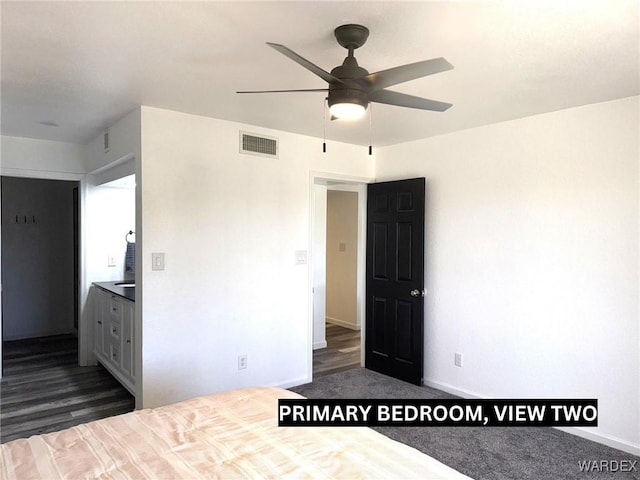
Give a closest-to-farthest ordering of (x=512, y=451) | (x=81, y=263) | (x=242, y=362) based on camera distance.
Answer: (x=512, y=451), (x=242, y=362), (x=81, y=263)

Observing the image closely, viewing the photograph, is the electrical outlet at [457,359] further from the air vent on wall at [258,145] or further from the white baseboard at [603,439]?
the air vent on wall at [258,145]

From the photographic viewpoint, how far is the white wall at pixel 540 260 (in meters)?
2.91

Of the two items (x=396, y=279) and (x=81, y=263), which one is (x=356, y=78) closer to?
(x=396, y=279)

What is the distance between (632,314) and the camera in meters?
2.86

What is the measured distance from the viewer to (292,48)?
213cm

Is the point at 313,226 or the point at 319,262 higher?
the point at 313,226

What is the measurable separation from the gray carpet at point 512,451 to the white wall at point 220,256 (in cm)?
133

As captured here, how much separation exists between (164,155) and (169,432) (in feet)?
7.30

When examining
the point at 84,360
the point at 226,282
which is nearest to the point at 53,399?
the point at 84,360

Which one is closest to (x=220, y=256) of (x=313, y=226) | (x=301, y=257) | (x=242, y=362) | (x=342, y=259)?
(x=301, y=257)

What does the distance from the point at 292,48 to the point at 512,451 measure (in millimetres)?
2899

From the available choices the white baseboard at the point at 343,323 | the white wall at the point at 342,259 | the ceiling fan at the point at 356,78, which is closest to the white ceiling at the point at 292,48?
the ceiling fan at the point at 356,78

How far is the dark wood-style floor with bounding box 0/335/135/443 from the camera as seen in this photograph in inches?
129

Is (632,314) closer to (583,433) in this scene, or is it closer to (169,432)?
(583,433)
